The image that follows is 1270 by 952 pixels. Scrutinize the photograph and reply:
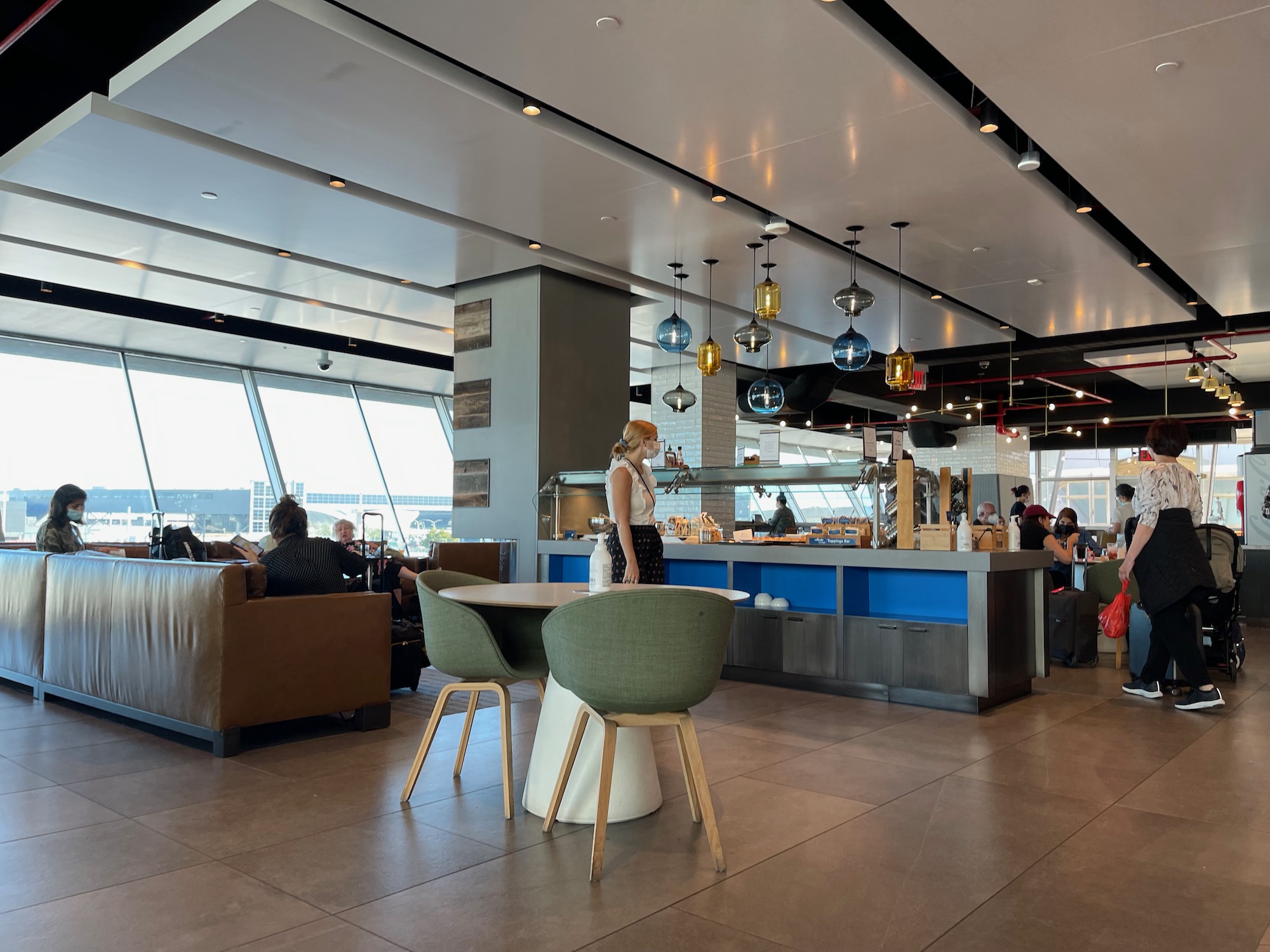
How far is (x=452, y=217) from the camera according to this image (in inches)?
263

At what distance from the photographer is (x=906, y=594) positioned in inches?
221

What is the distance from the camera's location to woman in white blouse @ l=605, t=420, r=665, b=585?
461 centimetres

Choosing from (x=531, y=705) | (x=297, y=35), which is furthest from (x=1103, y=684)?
(x=297, y=35)

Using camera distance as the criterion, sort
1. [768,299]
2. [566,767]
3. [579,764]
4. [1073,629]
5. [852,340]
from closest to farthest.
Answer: [566,767] < [579,764] < [768,299] < [852,340] < [1073,629]

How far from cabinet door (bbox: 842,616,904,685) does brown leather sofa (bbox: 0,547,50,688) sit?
4.56 meters

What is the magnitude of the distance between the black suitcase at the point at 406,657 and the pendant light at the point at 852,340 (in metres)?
3.27

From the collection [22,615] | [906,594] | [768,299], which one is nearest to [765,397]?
[768,299]

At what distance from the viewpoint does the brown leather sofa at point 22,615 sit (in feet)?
17.5

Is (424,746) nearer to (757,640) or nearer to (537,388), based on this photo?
(757,640)

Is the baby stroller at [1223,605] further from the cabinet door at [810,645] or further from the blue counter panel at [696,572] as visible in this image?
the blue counter panel at [696,572]

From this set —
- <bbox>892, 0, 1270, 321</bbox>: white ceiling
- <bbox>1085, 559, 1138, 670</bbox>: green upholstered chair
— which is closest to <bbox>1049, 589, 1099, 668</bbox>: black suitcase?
<bbox>1085, 559, 1138, 670</bbox>: green upholstered chair

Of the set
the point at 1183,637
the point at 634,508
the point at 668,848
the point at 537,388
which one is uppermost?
the point at 537,388

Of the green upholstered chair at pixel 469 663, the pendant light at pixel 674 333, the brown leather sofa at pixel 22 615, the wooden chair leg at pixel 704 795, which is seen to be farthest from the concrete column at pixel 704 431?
the wooden chair leg at pixel 704 795

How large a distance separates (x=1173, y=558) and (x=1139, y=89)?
2.48 meters
